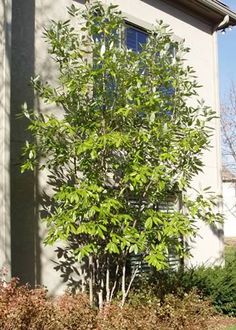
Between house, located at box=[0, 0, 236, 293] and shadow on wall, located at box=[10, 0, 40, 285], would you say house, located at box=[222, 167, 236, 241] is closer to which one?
house, located at box=[0, 0, 236, 293]

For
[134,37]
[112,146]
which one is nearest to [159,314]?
[112,146]

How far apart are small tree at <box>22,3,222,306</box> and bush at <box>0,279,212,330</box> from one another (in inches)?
25.6

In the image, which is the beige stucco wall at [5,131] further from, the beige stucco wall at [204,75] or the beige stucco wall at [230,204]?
the beige stucco wall at [230,204]

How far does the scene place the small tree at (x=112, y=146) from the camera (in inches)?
274

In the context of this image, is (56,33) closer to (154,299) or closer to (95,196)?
(95,196)

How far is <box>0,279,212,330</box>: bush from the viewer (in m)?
5.20

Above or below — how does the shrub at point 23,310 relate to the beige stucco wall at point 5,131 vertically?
below

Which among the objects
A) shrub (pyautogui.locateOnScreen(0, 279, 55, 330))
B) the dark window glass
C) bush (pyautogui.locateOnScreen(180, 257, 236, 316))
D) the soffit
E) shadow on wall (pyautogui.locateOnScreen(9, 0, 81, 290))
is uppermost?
the soffit

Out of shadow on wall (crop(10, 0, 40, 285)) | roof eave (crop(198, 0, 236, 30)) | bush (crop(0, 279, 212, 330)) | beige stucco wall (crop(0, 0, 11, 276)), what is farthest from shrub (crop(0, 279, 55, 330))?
roof eave (crop(198, 0, 236, 30))

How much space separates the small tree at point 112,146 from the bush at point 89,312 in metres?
0.65

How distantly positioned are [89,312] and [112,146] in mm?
2257

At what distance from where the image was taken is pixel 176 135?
7648 mm

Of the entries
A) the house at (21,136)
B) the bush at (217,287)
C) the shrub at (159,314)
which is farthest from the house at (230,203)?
the house at (21,136)

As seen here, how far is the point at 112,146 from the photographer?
23.3 feet
